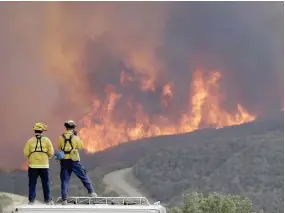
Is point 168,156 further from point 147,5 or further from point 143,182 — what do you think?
point 147,5

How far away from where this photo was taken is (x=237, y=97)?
70312 millimetres

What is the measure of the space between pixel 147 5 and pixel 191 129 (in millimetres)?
12692

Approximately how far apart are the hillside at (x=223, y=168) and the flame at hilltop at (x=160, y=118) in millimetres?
1912

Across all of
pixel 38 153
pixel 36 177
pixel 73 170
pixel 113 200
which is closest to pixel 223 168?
pixel 73 170

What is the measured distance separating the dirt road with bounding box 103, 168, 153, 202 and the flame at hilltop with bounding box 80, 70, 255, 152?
2875mm

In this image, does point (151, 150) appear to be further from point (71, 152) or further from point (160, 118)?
point (71, 152)

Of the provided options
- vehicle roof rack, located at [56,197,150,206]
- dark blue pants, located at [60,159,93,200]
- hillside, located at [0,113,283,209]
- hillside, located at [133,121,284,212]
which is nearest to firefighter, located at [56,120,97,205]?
dark blue pants, located at [60,159,93,200]

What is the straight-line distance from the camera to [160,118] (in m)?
67.6

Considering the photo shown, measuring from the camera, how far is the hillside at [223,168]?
66.8 meters

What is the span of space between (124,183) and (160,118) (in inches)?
276

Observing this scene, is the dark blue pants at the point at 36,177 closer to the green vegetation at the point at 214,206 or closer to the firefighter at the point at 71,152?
the firefighter at the point at 71,152

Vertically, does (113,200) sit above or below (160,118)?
below

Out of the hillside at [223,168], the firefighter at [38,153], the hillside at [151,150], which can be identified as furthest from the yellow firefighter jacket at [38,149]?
the hillside at [223,168]

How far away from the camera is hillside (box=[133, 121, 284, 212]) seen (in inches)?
2630
